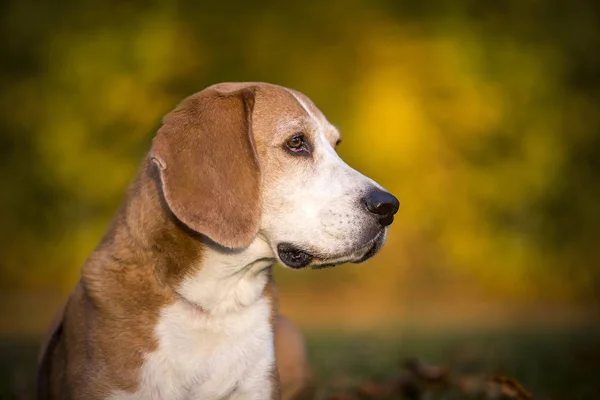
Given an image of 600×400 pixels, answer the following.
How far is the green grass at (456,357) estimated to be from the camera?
17.7 feet

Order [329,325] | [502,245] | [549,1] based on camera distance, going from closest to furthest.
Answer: [329,325] → [502,245] → [549,1]

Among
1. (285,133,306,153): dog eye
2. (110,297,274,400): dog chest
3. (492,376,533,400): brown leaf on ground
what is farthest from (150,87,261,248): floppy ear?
(492,376,533,400): brown leaf on ground

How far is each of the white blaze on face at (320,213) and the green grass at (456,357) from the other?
1.80 m

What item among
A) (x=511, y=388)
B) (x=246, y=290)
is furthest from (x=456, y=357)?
(x=246, y=290)

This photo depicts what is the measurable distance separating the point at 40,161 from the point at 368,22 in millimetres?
8580

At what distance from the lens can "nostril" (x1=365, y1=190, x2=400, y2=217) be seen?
11.5ft

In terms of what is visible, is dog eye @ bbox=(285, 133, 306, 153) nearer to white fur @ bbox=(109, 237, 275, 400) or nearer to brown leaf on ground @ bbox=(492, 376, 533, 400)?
white fur @ bbox=(109, 237, 275, 400)

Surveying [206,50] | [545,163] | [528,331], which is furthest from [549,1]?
[528,331]

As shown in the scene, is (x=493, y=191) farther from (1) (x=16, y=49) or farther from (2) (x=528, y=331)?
(1) (x=16, y=49)

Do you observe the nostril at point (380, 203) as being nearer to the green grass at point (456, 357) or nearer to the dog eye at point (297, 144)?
the dog eye at point (297, 144)

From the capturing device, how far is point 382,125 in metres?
17.1

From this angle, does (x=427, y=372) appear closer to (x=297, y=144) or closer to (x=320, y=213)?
(x=320, y=213)

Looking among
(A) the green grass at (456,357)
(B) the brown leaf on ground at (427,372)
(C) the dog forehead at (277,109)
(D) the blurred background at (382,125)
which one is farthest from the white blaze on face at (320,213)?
(D) the blurred background at (382,125)

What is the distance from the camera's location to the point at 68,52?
15.3 meters
